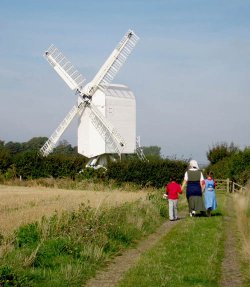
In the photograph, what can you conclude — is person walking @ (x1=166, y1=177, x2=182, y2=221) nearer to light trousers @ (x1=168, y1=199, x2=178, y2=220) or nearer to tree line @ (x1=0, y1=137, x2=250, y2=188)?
light trousers @ (x1=168, y1=199, x2=178, y2=220)

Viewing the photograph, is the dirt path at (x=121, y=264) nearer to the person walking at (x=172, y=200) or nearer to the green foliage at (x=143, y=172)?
the person walking at (x=172, y=200)

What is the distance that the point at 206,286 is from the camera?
30.1 feet

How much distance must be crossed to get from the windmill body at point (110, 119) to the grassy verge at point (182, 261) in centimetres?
3393

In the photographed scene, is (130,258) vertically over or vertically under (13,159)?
under

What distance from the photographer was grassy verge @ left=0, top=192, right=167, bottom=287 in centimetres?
910

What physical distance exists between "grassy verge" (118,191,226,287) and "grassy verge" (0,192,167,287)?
0.78m

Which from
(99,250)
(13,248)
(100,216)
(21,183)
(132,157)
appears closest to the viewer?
(13,248)

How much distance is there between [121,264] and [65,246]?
1107 millimetres

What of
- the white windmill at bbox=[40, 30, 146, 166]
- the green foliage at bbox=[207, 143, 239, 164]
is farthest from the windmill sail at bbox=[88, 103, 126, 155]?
the green foliage at bbox=[207, 143, 239, 164]

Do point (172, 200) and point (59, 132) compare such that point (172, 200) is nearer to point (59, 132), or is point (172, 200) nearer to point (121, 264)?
point (121, 264)

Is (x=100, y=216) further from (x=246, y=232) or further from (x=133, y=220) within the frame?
(x=246, y=232)

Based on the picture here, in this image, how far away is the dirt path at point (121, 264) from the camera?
9.51m

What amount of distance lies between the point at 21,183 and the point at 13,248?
127ft

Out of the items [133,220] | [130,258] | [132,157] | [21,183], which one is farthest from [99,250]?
[132,157]
